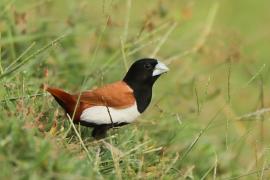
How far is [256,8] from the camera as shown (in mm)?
10211

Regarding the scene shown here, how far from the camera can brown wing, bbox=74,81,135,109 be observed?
409cm

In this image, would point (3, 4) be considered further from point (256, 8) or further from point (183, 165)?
point (256, 8)

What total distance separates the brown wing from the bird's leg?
Answer: 113 mm

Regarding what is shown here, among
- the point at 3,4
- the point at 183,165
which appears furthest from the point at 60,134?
the point at 3,4

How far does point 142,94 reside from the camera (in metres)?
4.25

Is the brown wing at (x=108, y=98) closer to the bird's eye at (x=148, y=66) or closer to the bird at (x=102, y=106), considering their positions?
the bird at (x=102, y=106)

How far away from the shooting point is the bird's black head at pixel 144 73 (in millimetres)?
4289

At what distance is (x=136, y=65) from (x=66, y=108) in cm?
47

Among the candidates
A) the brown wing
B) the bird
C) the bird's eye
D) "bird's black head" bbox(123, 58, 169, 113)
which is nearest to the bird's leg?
the bird

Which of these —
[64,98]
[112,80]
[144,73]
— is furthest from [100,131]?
[112,80]

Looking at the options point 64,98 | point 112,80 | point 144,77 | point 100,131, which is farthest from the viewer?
point 112,80

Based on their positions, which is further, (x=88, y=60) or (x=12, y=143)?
(x=88, y=60)

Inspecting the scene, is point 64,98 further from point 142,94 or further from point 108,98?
point 142,94

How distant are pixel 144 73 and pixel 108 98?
0.30 m
